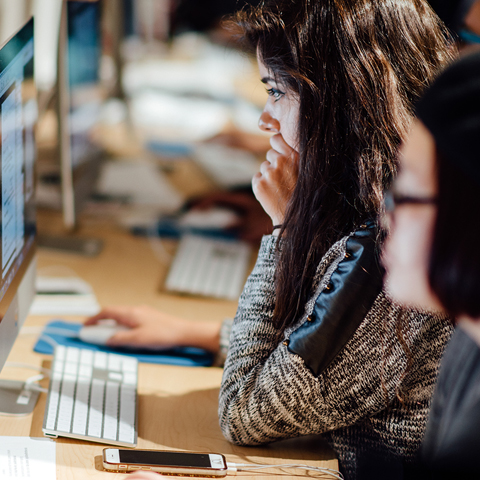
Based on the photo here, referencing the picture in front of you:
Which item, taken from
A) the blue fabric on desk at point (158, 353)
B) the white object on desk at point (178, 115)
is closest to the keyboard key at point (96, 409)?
the blue fabric on desk at point (158, 353)

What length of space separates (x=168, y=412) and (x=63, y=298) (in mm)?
414

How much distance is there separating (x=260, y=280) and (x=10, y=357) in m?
0.44

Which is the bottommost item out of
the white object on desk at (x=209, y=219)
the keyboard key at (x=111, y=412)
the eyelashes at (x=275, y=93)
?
the keyboard key at (x=111, y=412)

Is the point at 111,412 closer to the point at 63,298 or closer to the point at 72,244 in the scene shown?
the point at 63,298

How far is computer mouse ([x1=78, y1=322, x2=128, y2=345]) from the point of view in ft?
3.36

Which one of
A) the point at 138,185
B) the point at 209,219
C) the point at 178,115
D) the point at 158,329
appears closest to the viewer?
the point at 158,329

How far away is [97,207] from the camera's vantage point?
1.71 meters

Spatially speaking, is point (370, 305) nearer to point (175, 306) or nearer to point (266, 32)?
point (266, 32)

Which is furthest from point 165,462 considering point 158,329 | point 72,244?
point 72,244

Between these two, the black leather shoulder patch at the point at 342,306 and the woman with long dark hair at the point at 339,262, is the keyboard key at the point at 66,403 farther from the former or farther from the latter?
the black leather shoulder patch at the point at 342,306

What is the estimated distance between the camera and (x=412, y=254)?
0.51m

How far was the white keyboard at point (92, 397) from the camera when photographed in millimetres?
777

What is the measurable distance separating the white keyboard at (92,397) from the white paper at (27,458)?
2 centimetres

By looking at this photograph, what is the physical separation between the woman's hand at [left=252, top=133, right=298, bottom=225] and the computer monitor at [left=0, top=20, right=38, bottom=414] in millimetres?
365
